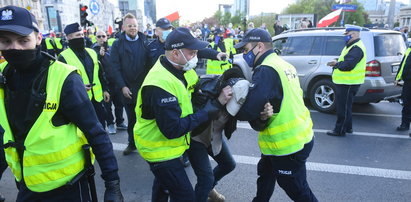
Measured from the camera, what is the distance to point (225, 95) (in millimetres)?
2254

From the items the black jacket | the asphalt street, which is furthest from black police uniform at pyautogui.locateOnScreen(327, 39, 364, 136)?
the black jacket

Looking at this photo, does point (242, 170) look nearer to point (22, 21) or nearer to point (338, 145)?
point (338, 145)

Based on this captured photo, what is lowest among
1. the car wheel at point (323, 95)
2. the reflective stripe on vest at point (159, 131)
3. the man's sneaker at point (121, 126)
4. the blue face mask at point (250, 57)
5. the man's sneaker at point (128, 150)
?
the man's sneaker at point (121, 126)

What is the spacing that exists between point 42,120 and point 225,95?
4.01 ft

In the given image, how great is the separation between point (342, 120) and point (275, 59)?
11.3 ft

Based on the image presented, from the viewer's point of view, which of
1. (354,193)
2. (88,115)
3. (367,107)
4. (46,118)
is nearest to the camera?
(46,118)

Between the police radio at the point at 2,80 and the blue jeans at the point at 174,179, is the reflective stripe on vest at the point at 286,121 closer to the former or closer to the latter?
the blue jeans at the point at 174,179

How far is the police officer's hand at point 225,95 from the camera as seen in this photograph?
2248 mm

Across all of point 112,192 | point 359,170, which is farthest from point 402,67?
point 112,192

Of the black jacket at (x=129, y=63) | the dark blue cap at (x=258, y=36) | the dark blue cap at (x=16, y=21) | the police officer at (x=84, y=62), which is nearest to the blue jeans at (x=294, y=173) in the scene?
the dark blue cap at (x=258, y=36)

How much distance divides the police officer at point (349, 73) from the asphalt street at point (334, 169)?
0.40 metres

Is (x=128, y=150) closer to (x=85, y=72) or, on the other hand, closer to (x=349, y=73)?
→ (x=85, y=72)

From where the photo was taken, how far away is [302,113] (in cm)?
257

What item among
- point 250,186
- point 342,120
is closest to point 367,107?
point 342,120
